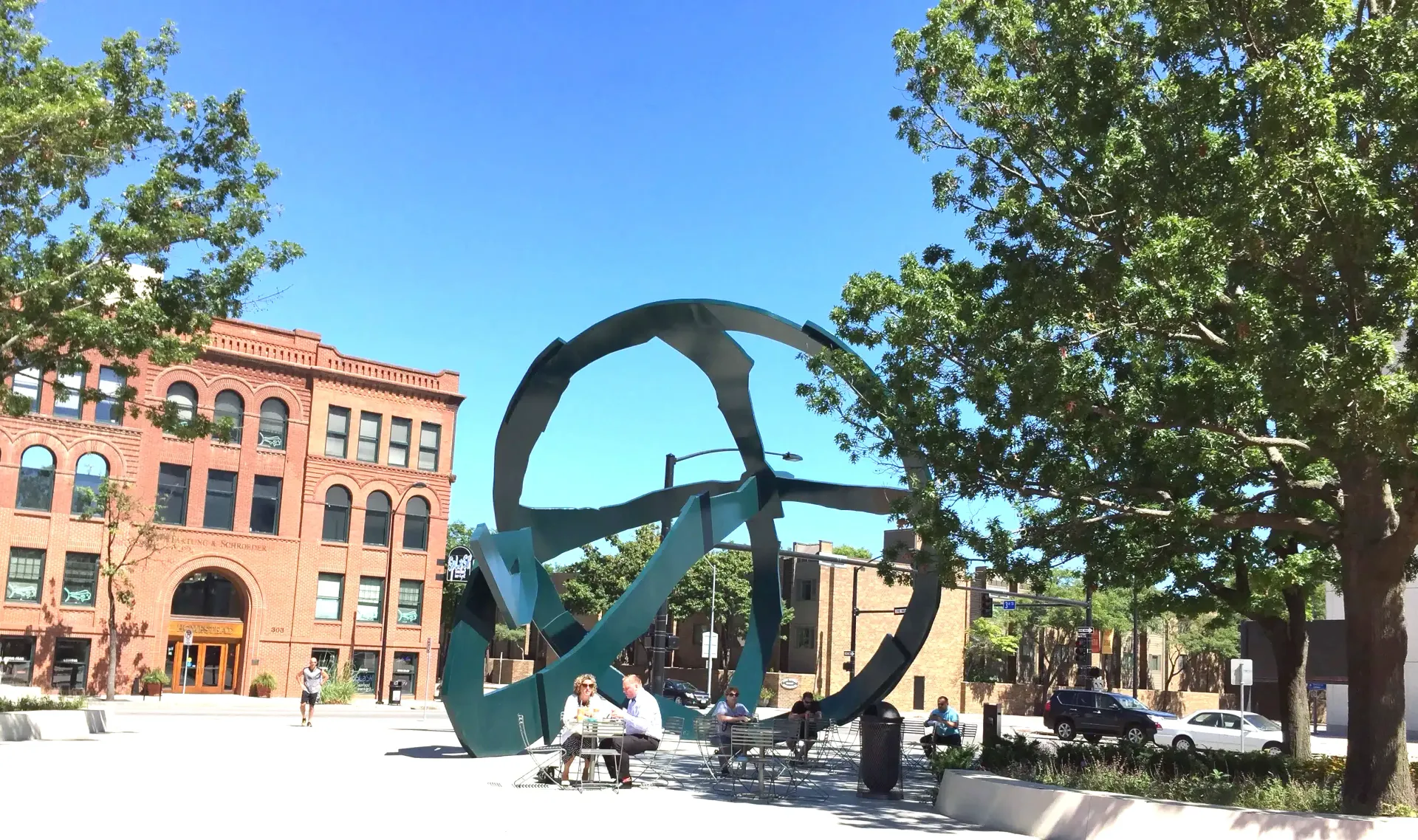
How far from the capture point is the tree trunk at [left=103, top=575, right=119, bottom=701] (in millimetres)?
39844

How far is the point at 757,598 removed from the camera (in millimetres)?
24219

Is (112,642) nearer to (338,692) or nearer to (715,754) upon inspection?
(338,692)

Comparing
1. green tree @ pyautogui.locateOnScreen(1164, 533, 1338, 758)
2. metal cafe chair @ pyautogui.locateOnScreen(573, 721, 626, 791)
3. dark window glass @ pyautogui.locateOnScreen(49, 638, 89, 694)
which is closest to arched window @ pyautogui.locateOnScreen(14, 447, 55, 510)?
dark window glass @ pyautogui.locateOnScreen(49, 638, 89, 694)

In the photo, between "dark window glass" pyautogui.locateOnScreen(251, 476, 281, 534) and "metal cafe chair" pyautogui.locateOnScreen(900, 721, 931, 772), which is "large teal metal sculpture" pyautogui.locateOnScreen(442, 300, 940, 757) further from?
"dark window glass" pyautogui.locateOnScreen(251, 476, 281, 534)

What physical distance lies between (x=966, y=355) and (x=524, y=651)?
6761 cm

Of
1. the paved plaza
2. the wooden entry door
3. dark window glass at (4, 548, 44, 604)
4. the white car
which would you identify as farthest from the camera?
the wooden entry door

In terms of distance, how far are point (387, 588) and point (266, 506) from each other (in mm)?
5933

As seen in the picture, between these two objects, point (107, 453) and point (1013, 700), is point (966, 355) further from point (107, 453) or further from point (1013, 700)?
point (1013, 700)

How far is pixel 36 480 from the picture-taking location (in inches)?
1638

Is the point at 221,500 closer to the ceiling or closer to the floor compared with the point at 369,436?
closer to the floor

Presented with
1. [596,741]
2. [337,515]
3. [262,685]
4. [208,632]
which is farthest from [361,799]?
[337,515]

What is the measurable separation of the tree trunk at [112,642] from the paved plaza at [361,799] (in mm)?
21785

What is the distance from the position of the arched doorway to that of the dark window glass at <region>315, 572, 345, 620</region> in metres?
2.77

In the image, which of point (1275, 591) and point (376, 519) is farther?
point (376, 519)
